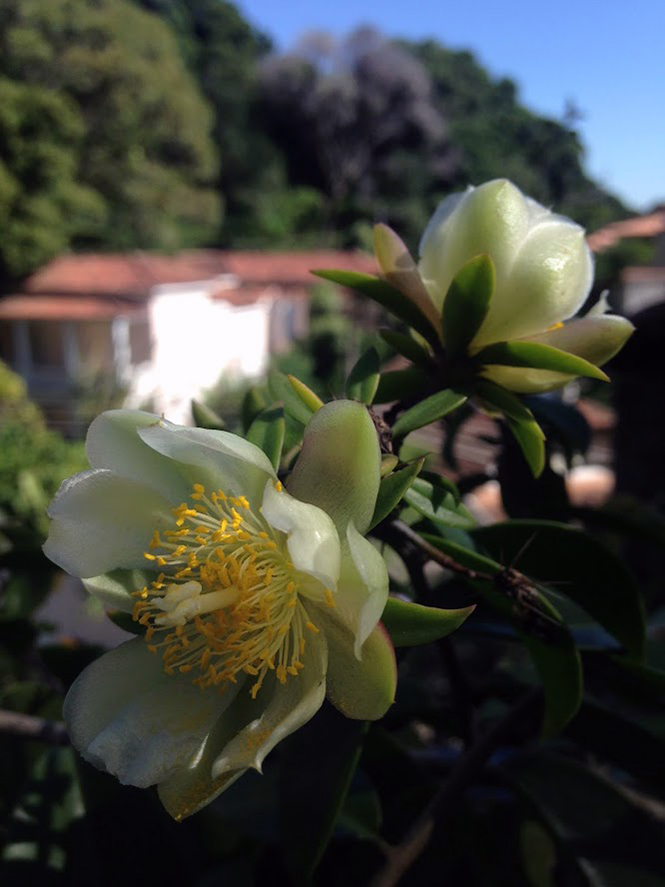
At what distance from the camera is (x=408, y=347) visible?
0.59m

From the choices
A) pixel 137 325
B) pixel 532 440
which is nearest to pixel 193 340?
pixel 137 325

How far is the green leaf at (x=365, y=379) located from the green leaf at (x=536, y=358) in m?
0.09

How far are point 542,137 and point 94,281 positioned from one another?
12476 mm

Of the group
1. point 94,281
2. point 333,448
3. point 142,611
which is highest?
point 333,448

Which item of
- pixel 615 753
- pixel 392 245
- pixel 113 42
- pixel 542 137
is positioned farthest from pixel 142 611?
pixel 113 42

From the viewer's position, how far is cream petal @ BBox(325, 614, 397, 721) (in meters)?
0.42

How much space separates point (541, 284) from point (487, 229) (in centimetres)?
5

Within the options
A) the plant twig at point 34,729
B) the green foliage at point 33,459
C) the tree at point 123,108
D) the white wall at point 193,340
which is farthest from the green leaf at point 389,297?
the tree at point 123,108

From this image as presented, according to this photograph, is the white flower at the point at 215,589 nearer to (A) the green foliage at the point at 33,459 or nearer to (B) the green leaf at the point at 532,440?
(B) the green leaf at the point at 532,440

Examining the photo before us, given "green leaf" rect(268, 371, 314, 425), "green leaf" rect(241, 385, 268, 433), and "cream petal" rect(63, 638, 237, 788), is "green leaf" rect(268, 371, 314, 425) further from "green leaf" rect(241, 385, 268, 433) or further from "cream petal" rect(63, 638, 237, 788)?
"cream petal" rect(63, 638, 237, 788)

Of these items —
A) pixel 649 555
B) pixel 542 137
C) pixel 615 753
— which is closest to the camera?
pixel 615 753

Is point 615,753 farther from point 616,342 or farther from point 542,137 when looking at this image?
point 542,137

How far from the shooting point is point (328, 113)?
529 inches

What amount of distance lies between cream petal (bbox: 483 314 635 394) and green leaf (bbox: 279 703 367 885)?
0.89 ft
